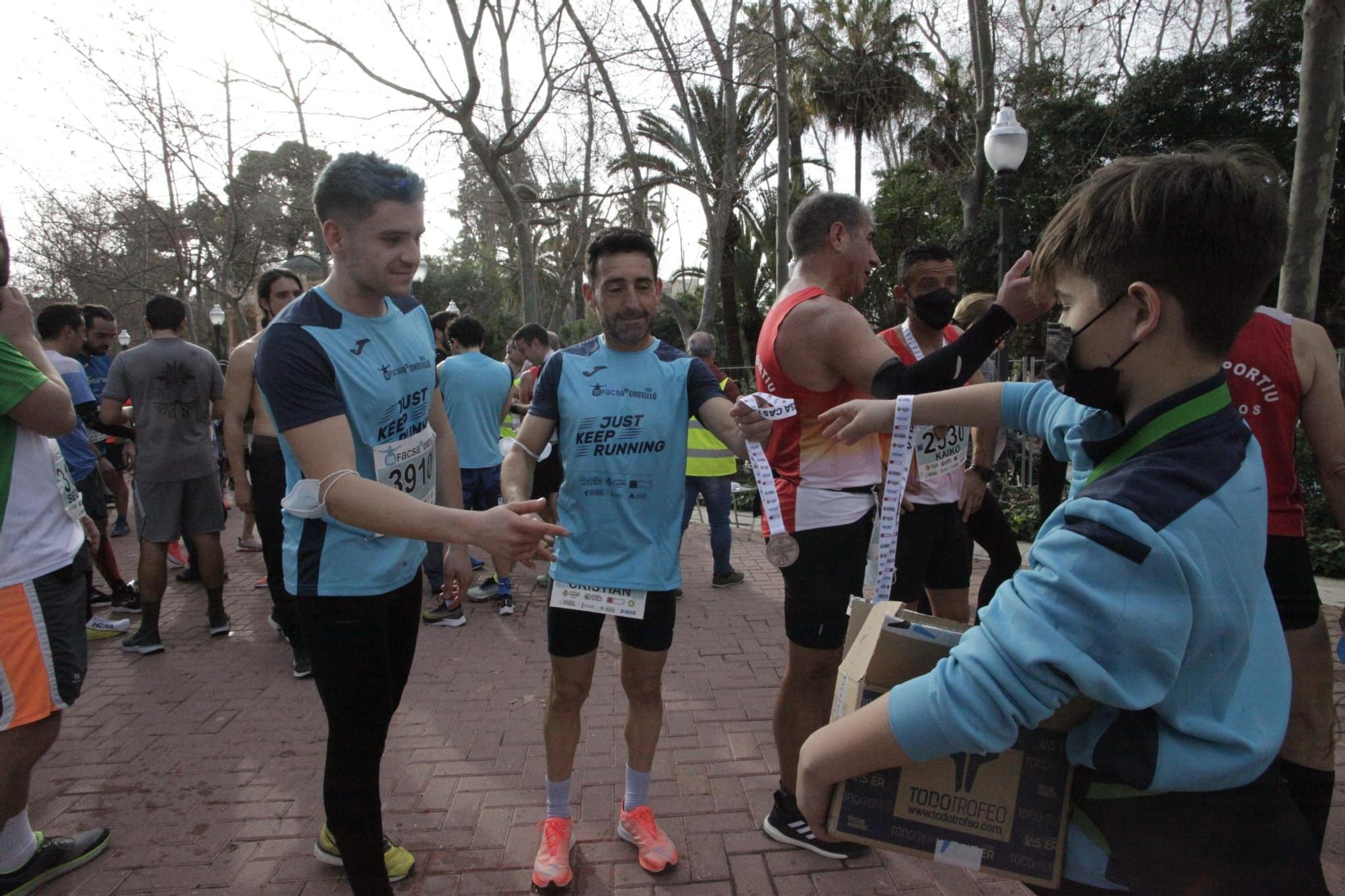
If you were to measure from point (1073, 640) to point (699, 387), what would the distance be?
183cm

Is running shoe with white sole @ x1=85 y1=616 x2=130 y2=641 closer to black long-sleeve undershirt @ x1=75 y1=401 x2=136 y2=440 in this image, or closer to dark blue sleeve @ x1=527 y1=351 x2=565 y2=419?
black long-sleeve undershirt @ x1=75 y1=401 x2=136 y2=440

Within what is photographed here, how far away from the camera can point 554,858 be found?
2619 mm

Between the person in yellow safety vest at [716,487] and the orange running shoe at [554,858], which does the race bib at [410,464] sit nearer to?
the orange running shoe at [554,858]

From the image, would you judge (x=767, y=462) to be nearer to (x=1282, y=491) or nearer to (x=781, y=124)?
(x=1282, y=491)

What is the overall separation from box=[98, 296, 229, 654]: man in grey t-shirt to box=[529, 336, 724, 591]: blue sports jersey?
12.6ft

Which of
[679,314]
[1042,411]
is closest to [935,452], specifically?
[1042,411]

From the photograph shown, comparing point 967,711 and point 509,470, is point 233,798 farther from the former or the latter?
point 967,711

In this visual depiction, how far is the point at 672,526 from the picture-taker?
8.77 ft

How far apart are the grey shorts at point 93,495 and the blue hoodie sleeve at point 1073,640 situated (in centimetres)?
669

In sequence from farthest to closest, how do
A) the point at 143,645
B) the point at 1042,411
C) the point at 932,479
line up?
1. the point at 143,645
2. the point at 932,479
3. the point at 1042,411

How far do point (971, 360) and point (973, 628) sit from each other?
1378mm

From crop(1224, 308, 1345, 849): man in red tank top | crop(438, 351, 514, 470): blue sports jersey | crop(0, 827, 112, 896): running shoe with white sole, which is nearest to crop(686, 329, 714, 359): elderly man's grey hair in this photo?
crop(438, 351, 514, 470): blue sports jersey

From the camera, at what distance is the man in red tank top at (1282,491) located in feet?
7.20

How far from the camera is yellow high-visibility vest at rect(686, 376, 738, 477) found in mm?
6363
